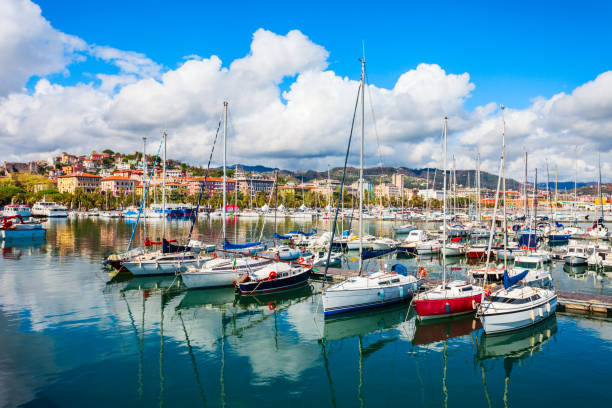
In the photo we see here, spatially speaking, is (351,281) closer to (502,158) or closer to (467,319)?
(467,319)

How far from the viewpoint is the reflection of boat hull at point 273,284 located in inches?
1186

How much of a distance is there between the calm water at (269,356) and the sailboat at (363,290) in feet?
2.72

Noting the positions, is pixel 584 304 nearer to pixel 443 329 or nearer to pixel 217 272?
pixel 443 329

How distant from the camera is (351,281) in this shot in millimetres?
26391

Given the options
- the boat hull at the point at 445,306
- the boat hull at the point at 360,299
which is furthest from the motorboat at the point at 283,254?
the boat hull at the point at 445,306

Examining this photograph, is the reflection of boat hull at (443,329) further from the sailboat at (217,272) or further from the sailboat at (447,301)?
the sailboat at (217,272)

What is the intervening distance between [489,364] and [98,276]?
34319 mm

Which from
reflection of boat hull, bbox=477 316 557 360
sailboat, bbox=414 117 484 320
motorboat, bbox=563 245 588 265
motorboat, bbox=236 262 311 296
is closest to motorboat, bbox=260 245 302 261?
motorboat, bbox=236 262 311 296

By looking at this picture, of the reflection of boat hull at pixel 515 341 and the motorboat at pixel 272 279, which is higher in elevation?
the motorboat at pixel 272 279

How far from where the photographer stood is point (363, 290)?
25484mm

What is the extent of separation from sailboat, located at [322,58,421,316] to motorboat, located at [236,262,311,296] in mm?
6962

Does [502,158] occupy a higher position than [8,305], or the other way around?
[502,158]

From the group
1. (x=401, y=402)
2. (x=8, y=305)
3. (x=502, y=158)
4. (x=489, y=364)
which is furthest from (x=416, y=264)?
(x=8, y=305)

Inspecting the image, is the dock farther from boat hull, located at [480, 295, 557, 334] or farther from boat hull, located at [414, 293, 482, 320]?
Answer: boat hull, located at [414, 293, 482, 320]
